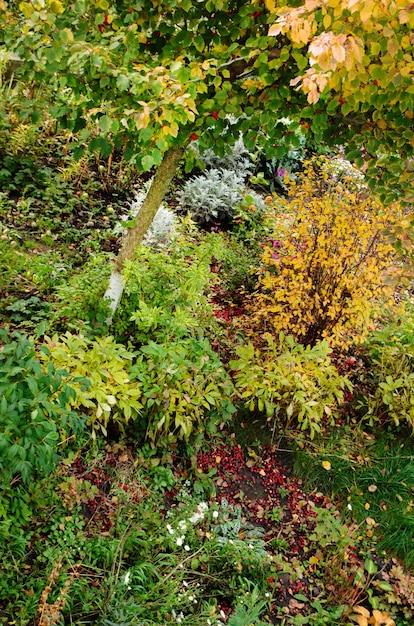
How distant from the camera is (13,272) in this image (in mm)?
3867

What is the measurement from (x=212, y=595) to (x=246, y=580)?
19cm

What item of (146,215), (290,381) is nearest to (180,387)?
(290,381)

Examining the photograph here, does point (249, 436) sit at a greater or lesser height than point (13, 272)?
lesser

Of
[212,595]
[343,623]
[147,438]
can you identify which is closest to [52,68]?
[147,438]

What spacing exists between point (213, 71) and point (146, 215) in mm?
1161

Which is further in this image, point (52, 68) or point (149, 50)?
point (149, 50)

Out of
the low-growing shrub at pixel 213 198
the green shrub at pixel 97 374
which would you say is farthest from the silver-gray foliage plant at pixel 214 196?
the green shrub at pixel 97 374

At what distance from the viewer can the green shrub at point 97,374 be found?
2.71 m

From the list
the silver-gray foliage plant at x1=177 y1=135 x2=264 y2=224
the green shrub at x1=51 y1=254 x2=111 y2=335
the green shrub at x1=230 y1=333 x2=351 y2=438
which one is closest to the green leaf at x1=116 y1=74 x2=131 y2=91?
the green shrub at x1=51 y1=254 x2=111 y2=335

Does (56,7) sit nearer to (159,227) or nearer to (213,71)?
(213,71)

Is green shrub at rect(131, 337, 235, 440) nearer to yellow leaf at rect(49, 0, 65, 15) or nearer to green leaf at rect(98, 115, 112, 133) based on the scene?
green leaf at rect(98, 115, 112, 133)

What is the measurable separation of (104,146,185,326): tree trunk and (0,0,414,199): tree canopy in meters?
0.22

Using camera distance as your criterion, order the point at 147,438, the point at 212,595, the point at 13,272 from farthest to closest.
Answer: the point at 13,272 < the point at 147,438 < the point at 212,595

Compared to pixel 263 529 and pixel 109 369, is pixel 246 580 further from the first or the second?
pixel 109 369
